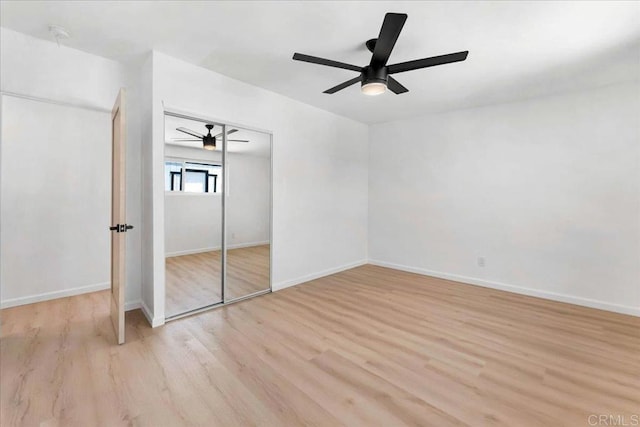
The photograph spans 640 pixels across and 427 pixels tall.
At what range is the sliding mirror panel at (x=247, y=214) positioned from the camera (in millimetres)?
3395

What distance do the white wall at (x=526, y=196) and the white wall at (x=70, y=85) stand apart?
3894 mm

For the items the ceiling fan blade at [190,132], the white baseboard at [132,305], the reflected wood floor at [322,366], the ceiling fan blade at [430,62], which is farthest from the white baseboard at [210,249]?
the ceiling fan blade at [430,62]

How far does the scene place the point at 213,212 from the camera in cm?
332

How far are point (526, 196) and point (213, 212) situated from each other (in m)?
4.10

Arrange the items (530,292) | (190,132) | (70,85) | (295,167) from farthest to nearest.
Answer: (295,167)
(530,292)
(190,132)
(70,85)

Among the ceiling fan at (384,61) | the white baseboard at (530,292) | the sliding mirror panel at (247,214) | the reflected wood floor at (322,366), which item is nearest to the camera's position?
the reflected wood floor at (322,366)

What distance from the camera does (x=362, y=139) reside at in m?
5.32

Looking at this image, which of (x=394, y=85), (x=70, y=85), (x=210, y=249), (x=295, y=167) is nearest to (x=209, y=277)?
(x=210, y=249)

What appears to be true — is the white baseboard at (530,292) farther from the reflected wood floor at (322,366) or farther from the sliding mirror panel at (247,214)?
the sliding mirror panel at (247,214)

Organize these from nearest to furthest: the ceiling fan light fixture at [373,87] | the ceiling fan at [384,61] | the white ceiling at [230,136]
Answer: the ceiling fan at [384,61] < the ceiling fan light fixture at [373,87] < the white ceiling at [230,136]

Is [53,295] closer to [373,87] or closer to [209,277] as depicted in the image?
[209,277]

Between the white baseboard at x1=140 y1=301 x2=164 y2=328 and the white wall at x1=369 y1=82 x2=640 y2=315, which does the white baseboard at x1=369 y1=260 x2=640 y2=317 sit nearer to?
the white wall at x1=369 y1=82 x2=640 y2=315

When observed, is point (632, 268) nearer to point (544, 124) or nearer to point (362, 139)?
point (544, 124)

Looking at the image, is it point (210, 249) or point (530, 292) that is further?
point (530, 292)
